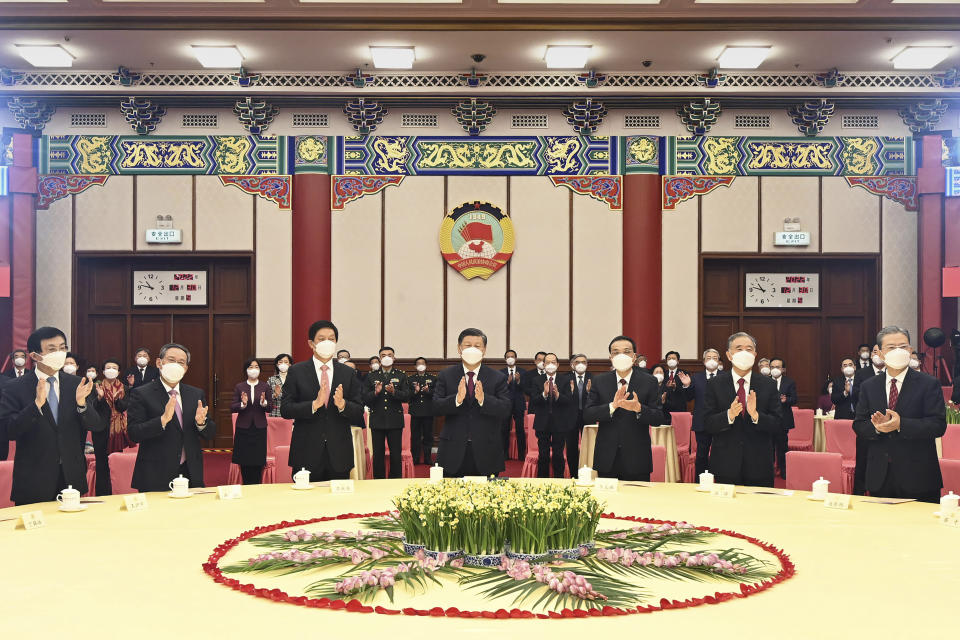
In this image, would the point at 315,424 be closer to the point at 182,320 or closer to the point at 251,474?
the point at 251,474

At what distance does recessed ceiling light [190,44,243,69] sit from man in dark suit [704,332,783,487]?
22.0 ft

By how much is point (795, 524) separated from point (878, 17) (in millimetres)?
6750

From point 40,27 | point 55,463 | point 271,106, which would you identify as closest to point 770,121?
point 271,106

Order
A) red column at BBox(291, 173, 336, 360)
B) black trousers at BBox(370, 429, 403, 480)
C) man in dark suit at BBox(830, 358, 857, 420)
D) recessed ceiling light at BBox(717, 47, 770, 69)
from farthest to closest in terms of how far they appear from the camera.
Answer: red column at BBox(291, 173, 336, 360), recessed ceiling light at BBox(717, 47, 770, 69), man in dark suit at BBox(830, 358, 857, 420), black trousers at BBox(370, 429, 403, 480)

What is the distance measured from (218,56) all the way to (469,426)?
6.24m

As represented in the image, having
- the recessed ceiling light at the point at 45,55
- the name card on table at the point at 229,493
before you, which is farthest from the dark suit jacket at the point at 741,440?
the recessed ceiling light at the point at 45,55

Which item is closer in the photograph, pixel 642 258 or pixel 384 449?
pixel 384 449

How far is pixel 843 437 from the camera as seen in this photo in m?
6.63

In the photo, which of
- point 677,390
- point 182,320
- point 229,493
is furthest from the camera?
point 182,320

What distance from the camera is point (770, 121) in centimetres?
1018

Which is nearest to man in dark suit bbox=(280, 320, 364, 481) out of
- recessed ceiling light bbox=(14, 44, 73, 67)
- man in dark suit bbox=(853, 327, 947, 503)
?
man in dark suit bbox=(853, 327, 947, 503)

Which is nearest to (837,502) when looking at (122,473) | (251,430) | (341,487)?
(341,487)

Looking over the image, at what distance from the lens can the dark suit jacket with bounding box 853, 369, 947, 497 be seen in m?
4.02

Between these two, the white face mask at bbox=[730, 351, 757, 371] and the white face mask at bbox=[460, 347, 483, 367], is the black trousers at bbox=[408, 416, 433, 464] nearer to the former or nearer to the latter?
the white face mask at bbox=[460, 347, 483, 367]
